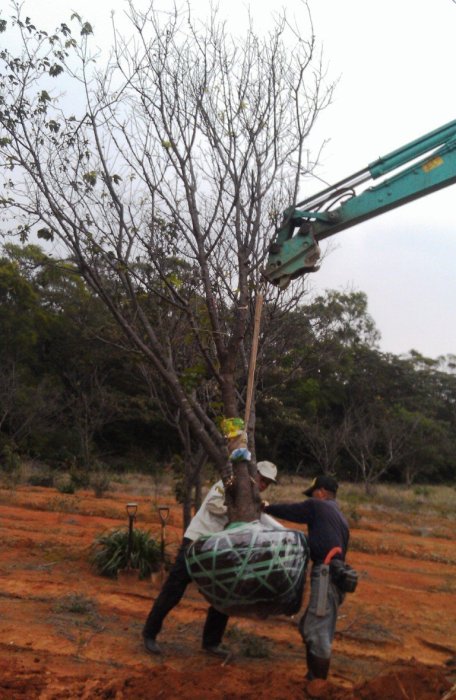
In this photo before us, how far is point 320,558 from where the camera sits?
18.7 ft

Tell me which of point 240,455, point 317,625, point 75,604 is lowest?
point 75,604

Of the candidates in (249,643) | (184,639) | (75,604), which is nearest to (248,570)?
(249,643)

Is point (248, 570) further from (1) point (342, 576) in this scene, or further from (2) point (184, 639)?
(2) point (184, 639)

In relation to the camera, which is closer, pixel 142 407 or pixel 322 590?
pixel 322 590

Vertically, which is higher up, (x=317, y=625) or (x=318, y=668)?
(x=317, y=625)

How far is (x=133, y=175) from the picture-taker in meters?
8.69

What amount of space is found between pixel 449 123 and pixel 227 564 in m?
4.16

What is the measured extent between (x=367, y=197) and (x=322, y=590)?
338cm

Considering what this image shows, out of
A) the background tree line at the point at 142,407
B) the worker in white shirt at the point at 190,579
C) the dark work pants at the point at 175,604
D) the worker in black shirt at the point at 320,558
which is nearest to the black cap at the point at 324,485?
the worker in black shirt at the point at 320,558

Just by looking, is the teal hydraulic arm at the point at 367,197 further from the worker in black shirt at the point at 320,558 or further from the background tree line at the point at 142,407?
the background tree line at the point at 142,407

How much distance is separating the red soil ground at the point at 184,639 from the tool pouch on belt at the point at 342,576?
0.64 m

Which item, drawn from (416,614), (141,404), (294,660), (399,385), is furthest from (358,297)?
(294,660)

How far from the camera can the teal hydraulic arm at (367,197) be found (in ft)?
21.1

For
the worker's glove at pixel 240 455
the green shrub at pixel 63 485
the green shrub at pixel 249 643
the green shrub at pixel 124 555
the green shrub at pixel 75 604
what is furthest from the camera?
the green shrub at pixel 63 485
